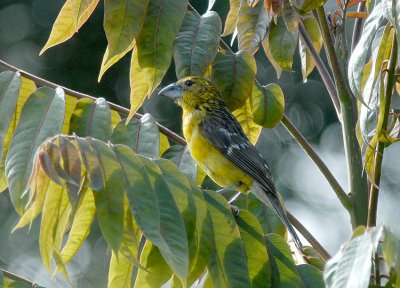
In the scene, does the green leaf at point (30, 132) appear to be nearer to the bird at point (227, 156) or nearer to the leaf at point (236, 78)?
the leaf at point (236, 78)

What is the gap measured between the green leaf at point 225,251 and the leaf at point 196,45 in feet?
2.37

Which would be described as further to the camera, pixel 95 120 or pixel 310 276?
pixel 95 120

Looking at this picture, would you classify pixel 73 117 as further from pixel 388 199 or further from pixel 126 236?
pixel 388 199

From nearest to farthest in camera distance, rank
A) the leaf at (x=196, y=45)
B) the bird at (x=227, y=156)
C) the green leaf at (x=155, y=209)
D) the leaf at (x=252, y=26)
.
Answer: the green leaf at (x=155, y=209) → the leaf at (x=196, y=45) → the leaf at (x=252, y=26) → the bird at (x=227, y=156)

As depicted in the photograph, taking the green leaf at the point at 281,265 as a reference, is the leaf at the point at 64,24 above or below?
above

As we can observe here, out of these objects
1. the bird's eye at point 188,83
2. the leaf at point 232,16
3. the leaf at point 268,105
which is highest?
the bird's eye at point 188,83

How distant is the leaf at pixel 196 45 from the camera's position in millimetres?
3814

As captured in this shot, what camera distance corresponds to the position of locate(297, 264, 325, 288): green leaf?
330 centimetres

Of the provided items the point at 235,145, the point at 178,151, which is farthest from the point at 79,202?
the point at 235,145

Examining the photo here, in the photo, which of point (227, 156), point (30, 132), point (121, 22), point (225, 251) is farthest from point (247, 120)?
point (225, 251)

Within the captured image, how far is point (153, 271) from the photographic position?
317 centimetres

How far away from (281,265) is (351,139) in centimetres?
76

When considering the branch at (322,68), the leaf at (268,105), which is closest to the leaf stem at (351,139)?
the branch at (322,68)

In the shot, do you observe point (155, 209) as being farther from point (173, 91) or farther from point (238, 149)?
point (173, 91)
